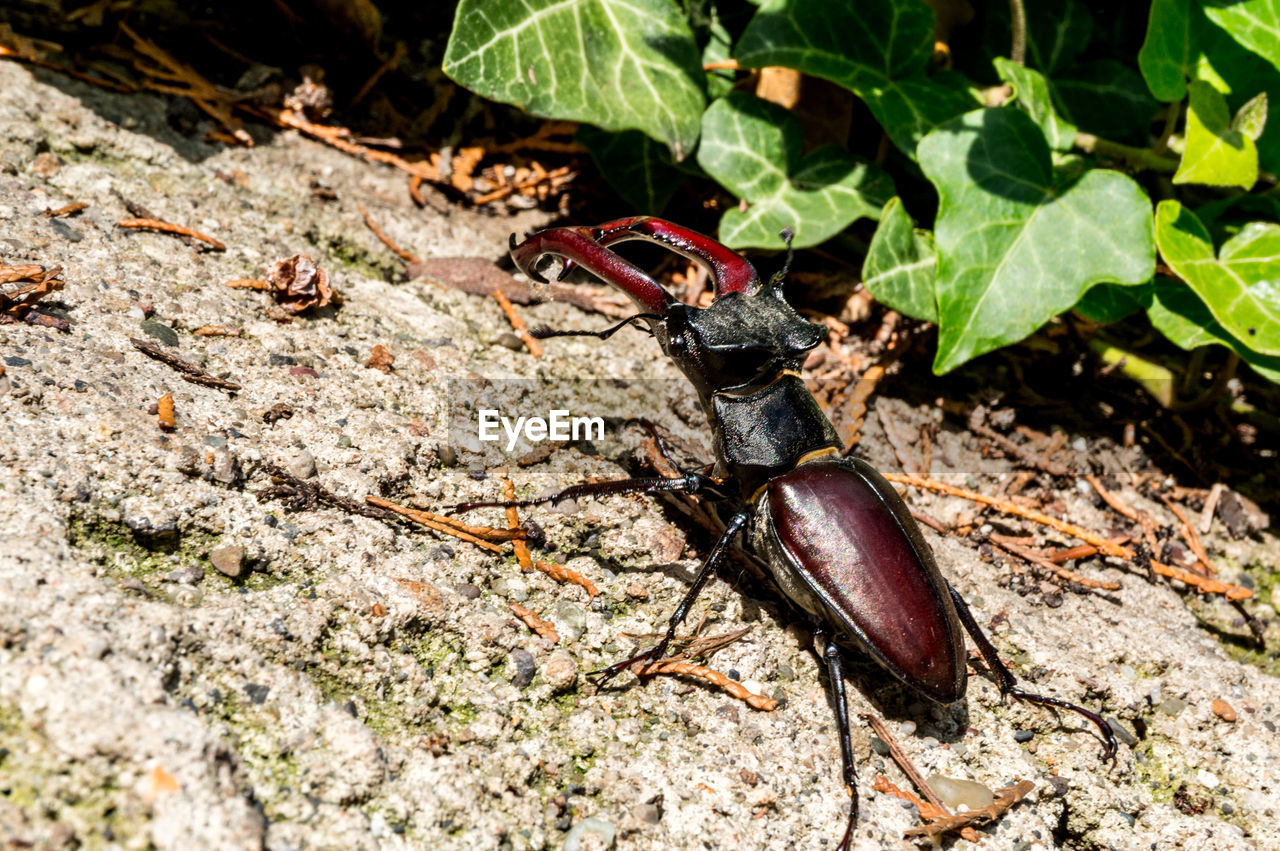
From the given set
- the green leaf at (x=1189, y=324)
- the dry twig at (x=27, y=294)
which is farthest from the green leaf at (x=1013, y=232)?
the dry twig at (x=27, y=294)

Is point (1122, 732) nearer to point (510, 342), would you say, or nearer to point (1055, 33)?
point (510, 342)

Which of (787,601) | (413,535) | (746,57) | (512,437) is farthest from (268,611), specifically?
(746,57)

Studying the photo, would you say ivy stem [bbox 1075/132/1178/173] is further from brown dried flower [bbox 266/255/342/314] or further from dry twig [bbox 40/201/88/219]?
dry twig [bbox 40/201/88/219]

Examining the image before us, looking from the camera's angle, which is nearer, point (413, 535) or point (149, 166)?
point (413, 535)

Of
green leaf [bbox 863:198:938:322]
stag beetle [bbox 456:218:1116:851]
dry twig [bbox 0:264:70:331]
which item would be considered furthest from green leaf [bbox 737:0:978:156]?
dry twig [bbox 0:264:70:331]

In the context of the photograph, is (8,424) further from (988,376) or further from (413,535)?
(988,376)

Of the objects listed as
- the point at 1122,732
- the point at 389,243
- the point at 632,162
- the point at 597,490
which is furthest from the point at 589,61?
the point at 1122,732
